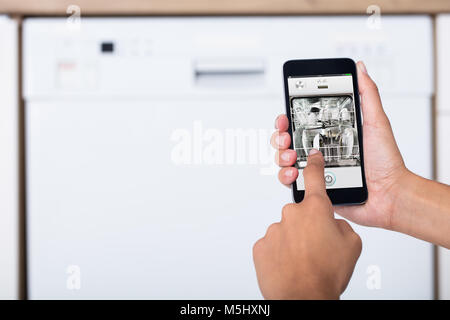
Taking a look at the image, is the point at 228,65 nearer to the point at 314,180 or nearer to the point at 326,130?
the point at 326,130

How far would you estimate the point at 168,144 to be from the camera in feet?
2.30

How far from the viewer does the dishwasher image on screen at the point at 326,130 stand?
1.65 feet

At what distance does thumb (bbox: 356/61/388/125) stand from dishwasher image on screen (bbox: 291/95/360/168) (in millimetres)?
42

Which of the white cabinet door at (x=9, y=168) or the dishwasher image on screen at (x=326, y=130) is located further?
the white cabinet door at (x=9, y=168)

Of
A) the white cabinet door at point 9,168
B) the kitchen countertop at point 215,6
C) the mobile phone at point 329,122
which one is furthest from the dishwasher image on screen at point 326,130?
the white cabinet door at point 9,168

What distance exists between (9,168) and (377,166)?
2.23 ft

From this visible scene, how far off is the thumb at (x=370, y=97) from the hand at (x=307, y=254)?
0.25 meters

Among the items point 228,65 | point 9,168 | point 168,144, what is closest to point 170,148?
point 168,144

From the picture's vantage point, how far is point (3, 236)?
0.69 meters

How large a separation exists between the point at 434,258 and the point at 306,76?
49cm

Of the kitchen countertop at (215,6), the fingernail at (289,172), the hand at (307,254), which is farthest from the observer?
the kitchen countertop at (215,6)

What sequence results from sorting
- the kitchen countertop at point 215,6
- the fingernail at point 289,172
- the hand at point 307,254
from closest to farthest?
1. the hand at point 307,254
2. the fingernail at point 289,172
3. the kitchen countertop at point 215,6

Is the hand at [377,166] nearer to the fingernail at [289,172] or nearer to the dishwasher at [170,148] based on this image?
the fingernail at [289,172]

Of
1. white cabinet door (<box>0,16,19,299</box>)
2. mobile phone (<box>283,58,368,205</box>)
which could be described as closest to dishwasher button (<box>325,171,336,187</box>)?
mobile phone (<box>283,58,368,205</box>)
